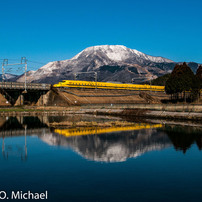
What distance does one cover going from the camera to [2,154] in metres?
23.2

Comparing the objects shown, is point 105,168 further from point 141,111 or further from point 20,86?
point 20,86

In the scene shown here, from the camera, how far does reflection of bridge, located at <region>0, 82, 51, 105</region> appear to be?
325 ft

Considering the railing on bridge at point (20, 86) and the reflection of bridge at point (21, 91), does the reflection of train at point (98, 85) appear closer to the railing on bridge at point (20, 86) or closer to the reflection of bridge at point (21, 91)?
the reflection of bridge at point (21, 91)

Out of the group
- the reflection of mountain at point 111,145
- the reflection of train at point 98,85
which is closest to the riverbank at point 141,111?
the reflection of mountain at point 111,145

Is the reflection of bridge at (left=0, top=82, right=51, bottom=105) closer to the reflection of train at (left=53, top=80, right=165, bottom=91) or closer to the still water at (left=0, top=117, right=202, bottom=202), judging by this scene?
the reflection of train at (left=53, top=80, right=165, bottom=91)

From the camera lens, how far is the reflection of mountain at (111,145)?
74.0 ft

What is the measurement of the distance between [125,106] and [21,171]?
6925 centimetres

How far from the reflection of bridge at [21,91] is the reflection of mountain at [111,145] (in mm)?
70923

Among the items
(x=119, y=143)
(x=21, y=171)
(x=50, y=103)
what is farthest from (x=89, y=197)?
(x=50, y=103)

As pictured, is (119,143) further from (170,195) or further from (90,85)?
(90,85)

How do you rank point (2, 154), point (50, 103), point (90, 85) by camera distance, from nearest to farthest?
1. point (2, 154)
2. point (50, 103)
3. point (90, 85)

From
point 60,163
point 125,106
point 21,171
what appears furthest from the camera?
point 125,106

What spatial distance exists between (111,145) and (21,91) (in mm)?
83422

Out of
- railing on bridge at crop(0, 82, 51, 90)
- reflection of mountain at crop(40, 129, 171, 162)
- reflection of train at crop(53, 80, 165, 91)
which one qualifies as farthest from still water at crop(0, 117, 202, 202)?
reflection of train at crop(53, 80, 165, 91)
